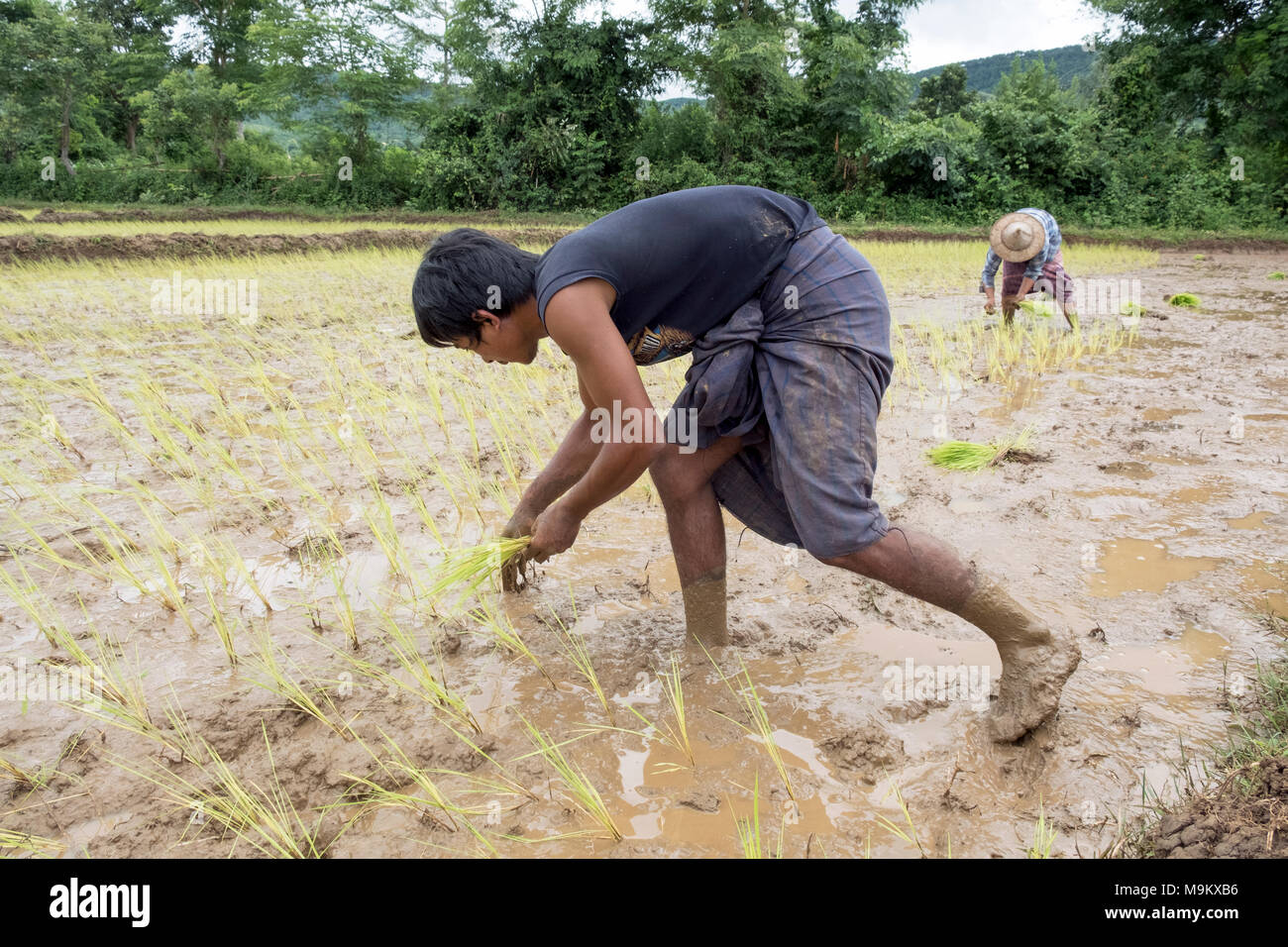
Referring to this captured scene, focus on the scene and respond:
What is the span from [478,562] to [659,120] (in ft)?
73.4

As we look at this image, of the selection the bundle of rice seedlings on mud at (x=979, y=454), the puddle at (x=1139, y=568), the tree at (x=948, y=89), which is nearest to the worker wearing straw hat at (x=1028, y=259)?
the bundle of rice seedlings on mud at (x=979, y=454)

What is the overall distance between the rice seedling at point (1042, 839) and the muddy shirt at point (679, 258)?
1139 mm

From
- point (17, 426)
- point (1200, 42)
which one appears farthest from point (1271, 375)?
point (1200, 42)

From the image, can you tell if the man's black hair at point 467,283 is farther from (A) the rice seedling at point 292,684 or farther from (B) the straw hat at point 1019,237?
(B) the straw hat at point 1019,237

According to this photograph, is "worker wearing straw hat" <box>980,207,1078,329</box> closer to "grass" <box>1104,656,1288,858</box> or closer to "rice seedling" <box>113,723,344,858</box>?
"grass" <box>1104,656,1288,858</box>

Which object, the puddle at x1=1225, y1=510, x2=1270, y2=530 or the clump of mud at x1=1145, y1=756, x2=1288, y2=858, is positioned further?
the puddle at x1=1225, y1=510, x2=1270, y2=530

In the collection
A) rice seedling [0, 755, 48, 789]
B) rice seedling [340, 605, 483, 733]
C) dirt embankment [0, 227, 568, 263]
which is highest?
dirt embankment [0, 227, 568, 263]

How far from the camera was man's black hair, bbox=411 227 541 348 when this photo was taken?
162 cm

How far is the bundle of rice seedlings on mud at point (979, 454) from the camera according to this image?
10.8 feet

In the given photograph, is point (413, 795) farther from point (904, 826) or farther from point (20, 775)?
point (904, 826)

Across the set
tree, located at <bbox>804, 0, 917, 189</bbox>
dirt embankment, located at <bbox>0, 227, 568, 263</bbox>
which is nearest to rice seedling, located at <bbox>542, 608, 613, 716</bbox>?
dirt embankment, located at <bbox>0, 227, 568, 263</bbox>

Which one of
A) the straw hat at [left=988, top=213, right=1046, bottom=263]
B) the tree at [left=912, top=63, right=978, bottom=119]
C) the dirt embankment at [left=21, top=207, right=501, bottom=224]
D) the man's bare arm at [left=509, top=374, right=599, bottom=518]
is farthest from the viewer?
the tree at [left=912, top=63, right=978, bottom=119]

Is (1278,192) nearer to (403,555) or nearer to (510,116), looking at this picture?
(510,116)

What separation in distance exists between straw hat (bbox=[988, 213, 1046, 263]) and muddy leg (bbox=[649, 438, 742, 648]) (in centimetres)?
481
